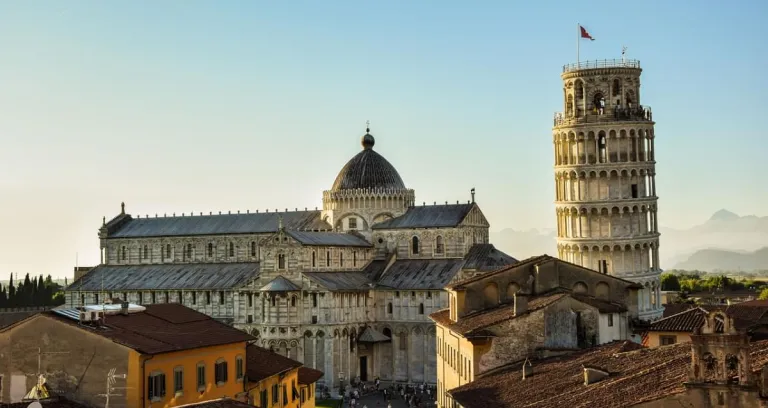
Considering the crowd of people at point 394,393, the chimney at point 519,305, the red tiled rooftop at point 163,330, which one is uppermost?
the chimney at point 519,305

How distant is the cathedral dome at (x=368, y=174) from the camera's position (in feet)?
393

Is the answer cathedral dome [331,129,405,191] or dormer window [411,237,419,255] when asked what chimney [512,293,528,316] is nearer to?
dormer window [411,237,419,255]

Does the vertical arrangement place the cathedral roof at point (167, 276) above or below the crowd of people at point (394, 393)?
above

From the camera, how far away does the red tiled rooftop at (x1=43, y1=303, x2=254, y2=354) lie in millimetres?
45281

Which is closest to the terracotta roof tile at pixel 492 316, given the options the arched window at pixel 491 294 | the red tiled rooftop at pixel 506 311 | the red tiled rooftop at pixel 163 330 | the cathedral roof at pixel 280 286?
the red tiled rooftop at pixel 506 311

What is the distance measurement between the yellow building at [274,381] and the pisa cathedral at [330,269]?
38776 millimetres

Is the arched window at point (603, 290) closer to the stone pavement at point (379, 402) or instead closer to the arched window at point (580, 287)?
the arched window at point (580, 287)

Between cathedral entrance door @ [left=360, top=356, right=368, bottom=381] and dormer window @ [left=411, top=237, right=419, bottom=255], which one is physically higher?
dormer window @ [left=411, top=237, right=419, bottom=255]

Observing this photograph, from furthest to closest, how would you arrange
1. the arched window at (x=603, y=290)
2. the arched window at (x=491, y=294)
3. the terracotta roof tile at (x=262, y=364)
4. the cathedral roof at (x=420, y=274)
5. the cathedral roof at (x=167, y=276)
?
1. the cathedral roof at (x=167, y=276)
2. the cathedral roof at (x=420, y=274)
3. the arched window at (x=491, y=294)
4. the arched window at (x=603, y=290)
5. the terracotta roof tile at (x=262, y=364)

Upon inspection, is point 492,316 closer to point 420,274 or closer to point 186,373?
point 186,373

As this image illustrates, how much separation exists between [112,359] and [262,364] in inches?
535

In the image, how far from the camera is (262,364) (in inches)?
2244

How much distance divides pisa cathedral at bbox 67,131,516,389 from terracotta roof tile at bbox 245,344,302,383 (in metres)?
42.1

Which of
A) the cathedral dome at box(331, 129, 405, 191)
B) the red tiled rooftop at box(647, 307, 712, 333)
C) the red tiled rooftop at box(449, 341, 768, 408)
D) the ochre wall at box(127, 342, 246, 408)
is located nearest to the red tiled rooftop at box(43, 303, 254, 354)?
the ochre wall at box(127, 342, 246, 408)
